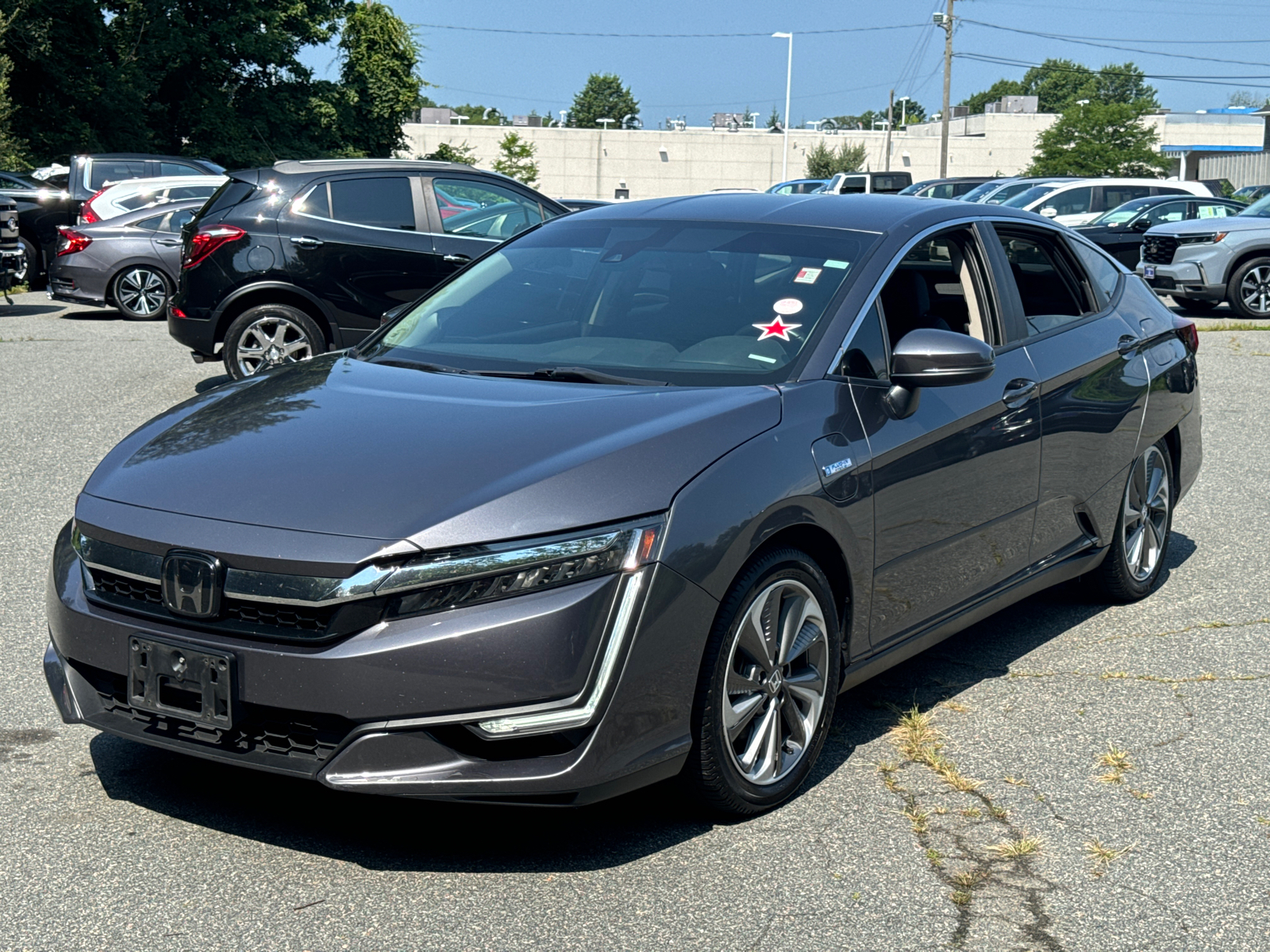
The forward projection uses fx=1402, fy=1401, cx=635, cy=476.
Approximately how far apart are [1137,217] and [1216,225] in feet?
12.3

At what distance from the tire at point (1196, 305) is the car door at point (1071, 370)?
50.5ft

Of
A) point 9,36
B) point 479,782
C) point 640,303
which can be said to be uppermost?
point 9,36

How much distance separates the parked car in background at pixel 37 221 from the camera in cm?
1939

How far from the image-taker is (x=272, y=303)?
34.3 ft

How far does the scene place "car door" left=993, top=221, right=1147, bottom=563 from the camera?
502 centimetres

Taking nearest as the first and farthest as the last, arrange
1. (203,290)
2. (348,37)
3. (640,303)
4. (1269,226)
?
(640,303), (203,290), (1269,226), (348,37)

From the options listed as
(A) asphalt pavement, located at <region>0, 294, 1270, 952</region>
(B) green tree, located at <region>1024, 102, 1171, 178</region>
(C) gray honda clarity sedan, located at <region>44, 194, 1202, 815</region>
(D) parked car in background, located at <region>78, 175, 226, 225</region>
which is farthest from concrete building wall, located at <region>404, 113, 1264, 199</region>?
(A) asphalt pavement, located at <region>0, 294, 1270, 952</region>

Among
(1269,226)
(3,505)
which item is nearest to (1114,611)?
(3,505)

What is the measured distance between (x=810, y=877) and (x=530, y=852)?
2.30 ft

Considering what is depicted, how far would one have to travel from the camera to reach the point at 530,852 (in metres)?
3.52

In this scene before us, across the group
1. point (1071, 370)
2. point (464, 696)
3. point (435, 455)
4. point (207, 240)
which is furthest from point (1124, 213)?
point (464, 696)

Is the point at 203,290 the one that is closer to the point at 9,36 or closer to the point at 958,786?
the point at 958,786

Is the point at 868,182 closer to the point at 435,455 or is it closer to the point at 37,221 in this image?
the point at 37,221

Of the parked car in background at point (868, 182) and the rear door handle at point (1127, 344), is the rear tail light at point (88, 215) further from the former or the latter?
the parked car in background at point (868, 182)
